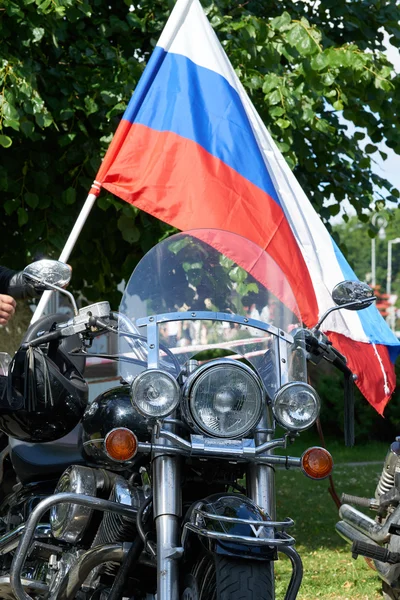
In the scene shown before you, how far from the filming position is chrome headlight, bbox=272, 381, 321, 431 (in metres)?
2.83

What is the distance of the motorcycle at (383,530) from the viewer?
3.96 meters

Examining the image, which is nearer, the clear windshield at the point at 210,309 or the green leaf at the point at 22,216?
the clear windshield at the point at 210,309

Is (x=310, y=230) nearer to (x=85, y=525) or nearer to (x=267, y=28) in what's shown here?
(x=267, y=28)

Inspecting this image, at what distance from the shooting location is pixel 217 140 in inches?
222

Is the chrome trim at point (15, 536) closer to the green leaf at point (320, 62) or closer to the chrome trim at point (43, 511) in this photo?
the chrome trim at point (43, 511)

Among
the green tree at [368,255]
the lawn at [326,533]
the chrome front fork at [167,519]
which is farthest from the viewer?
the green tree at [368,255]

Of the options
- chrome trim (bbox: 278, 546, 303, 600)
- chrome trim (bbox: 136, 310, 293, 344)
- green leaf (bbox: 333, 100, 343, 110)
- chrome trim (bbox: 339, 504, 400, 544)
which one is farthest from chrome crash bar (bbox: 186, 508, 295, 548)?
green leaf (bbox: 333, 100, 343, 110)

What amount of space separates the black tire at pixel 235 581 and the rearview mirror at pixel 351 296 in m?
0.96

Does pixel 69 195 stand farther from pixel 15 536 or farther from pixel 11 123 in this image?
pixel 15 536

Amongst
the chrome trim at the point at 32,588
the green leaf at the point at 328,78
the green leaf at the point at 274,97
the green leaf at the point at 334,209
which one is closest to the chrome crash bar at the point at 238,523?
the chrome trim at the point at 32,588

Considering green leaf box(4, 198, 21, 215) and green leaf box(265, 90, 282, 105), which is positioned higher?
green leaf box(265, 90, 282, 105)

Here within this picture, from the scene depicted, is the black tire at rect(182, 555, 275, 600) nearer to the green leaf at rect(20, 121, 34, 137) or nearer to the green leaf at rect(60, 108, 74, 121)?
the green leaf at rect(20, 121, 34, 137)

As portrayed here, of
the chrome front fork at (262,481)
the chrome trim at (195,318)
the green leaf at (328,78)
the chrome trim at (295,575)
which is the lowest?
the chrome trim at (295,575)

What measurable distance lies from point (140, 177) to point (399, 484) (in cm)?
227
